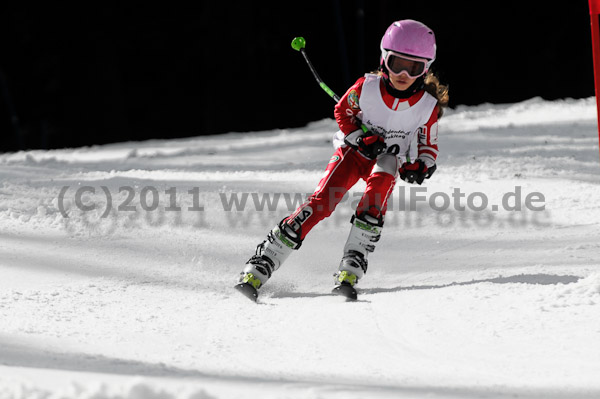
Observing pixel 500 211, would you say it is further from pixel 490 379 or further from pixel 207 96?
pixel 207 96

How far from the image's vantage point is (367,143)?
3832 millimetres

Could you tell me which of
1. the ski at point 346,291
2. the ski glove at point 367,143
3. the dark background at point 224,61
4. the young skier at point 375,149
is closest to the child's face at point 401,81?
the young skier at point 375,149

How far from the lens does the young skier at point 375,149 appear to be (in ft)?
12.4

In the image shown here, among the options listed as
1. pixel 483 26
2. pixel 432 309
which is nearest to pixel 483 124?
pixel 432 309

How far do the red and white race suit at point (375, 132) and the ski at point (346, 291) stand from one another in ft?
1.09

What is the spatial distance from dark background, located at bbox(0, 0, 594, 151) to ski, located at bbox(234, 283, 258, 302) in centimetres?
1103

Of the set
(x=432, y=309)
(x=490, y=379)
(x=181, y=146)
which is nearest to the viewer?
(x=490, y=379)

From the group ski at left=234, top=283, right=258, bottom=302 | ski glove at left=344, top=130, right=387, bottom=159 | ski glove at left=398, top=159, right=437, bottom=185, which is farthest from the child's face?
ski at left=234, top=283, right=258, bottom=302

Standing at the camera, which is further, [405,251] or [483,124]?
[483,124]

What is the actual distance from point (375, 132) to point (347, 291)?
2.86 ft

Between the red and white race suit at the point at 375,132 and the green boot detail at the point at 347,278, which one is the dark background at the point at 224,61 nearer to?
the red and white race suit at the point at 375,132

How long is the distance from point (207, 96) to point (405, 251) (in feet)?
38.7

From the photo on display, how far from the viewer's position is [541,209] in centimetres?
504

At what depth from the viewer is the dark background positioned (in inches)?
588
